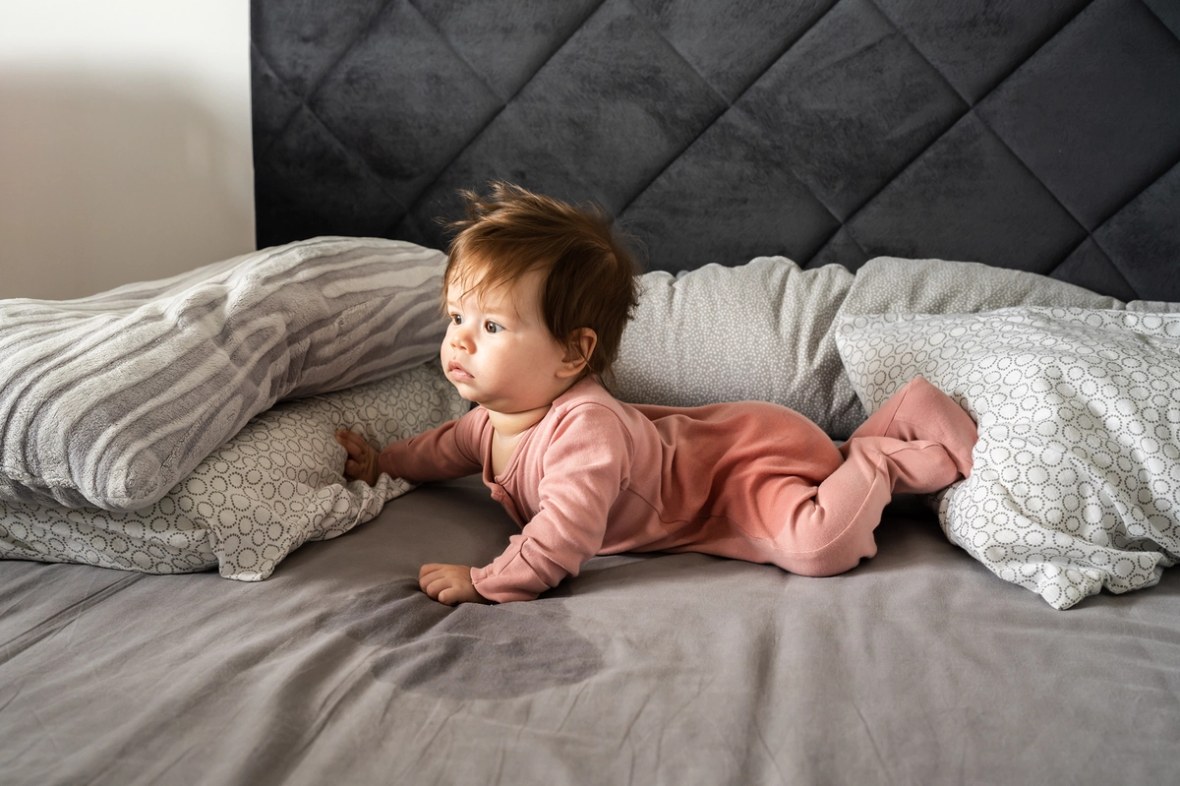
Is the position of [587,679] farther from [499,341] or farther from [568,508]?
[499,341]

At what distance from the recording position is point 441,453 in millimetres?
1423

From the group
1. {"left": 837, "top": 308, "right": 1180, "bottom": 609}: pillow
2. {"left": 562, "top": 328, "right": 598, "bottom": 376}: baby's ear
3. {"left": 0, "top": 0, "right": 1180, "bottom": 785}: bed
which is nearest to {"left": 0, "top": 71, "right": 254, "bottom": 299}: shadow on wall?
{"left": 0, "top": 0, "right": 1180, "bottom": 785}: bed

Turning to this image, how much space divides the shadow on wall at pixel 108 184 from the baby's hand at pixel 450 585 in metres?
1.29

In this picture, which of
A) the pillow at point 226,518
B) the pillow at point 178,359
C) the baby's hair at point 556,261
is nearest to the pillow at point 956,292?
the baby's hair at point 556,261

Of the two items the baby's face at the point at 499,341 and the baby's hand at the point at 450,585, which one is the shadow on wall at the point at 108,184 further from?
the baby's hand at the point at 450,585

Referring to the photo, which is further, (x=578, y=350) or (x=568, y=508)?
(x=578, y=350)

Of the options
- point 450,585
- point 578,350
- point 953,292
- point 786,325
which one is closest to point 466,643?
point 450,585

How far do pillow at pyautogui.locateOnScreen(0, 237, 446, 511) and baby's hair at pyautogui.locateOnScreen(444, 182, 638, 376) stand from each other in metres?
0.25

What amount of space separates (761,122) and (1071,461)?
91 cm

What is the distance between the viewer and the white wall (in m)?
2.15

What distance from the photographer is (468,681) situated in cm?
93

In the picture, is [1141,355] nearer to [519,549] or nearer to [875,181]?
[875,181]

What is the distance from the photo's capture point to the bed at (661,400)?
0.85 m

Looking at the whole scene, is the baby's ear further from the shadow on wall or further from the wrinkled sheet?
the shadow on wall
